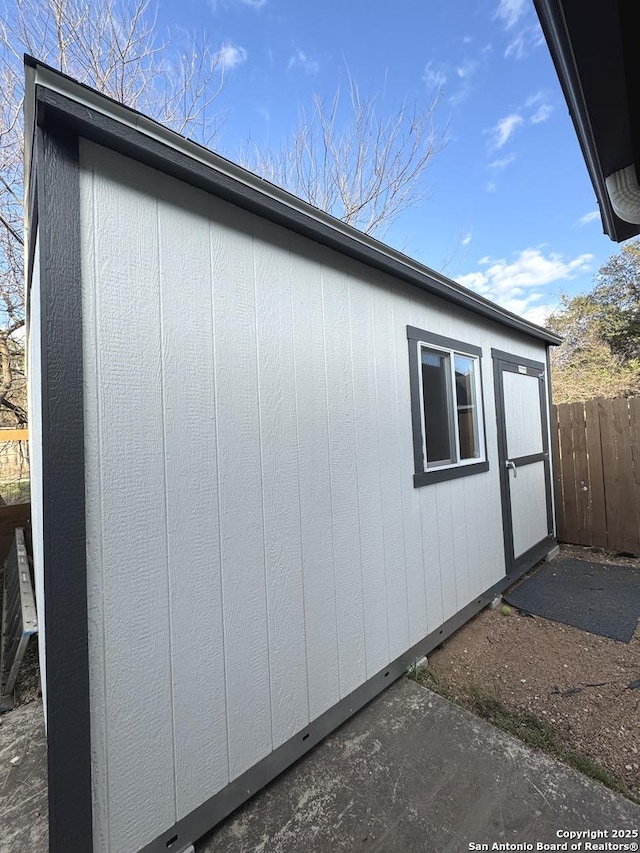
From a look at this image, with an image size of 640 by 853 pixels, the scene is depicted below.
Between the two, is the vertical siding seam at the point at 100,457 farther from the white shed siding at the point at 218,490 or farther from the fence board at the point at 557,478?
the fence board at the point at 557,478

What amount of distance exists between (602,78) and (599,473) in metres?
4.68

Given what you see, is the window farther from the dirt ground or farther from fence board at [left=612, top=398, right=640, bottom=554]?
fence board at [left=612, top=398, right=640, bottom=554]

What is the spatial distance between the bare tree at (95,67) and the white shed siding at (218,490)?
4503 millimetres

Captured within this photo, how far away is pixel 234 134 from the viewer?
579 cm

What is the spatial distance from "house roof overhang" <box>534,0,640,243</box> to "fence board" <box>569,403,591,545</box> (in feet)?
12.8

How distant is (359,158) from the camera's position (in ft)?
21.9

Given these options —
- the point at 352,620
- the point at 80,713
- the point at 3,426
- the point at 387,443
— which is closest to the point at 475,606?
the point at 352,620

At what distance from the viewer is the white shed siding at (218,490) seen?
4.25 feet

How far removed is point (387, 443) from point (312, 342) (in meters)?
0.82

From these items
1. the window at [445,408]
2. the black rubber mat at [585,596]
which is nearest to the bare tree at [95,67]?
the window at [445,408]

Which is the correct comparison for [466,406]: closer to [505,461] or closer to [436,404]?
[436,404]

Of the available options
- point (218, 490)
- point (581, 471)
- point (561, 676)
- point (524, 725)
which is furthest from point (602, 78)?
point (581, 471)

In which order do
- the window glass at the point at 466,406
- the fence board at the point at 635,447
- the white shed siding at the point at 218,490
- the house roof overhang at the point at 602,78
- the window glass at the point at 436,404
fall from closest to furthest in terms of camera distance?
1. the house roof overhang at the point at 602,78
2. the white shed siding at the point at 218,490
3. the window glass at the point at 436,404
4. the window glass at the point at 466,406
5. the fence board at the point at 635,447

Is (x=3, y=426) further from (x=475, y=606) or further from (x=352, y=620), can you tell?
(x=475, y=606)
